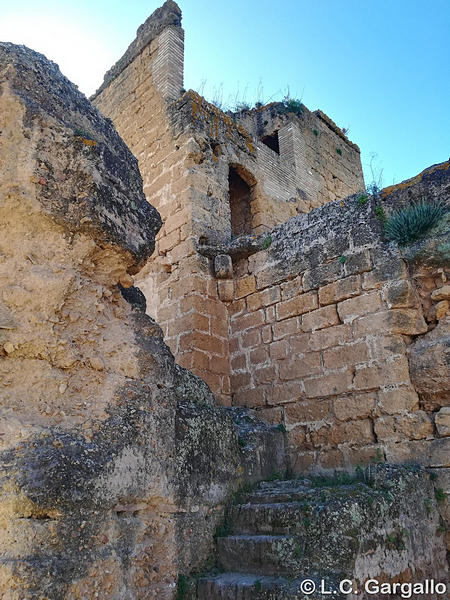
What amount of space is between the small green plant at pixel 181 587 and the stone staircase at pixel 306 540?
1.3 inches

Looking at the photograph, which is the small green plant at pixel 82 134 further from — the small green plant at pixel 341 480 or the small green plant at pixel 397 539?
the small green plant at pixel 397 539

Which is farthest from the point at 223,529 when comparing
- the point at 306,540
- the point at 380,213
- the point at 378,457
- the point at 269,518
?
the point at 380,213

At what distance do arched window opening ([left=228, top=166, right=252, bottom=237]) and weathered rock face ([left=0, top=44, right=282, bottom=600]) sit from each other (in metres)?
3.94

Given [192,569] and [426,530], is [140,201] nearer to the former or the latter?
[192,569]

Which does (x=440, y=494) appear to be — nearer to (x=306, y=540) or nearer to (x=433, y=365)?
(x=433, y=365)

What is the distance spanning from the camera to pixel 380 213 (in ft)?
14.5

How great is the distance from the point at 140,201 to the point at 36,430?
1.62 m

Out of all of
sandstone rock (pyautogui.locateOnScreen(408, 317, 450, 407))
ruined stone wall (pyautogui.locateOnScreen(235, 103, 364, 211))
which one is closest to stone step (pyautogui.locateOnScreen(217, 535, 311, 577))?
sandstone rock (pyautogui.locateOnScreen(408, 317, 450, 407))

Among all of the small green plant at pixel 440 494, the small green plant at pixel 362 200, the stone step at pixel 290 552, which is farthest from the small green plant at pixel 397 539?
the small green plant at pixel 362 200

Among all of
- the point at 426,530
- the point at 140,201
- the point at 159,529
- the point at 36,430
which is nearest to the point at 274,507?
the point at 159,529

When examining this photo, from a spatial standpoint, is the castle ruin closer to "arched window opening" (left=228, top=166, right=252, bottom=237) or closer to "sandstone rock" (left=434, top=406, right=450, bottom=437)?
"sandstone rock" (left=434, top=406, right=450, bottom=437)

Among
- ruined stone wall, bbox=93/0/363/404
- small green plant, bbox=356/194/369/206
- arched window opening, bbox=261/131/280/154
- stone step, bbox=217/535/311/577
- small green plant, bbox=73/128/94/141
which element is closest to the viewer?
stone step, bbox=217/535/311/577

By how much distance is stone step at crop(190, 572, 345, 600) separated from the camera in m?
2.44

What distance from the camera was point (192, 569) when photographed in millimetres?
2867
